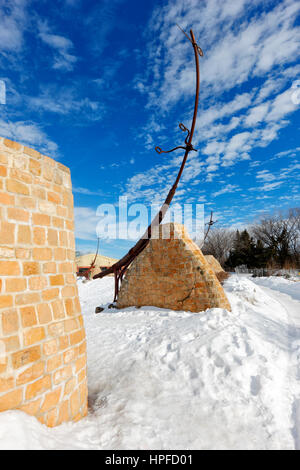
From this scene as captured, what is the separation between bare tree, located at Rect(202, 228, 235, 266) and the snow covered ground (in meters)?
31.1

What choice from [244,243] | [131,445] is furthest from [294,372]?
[244,243]

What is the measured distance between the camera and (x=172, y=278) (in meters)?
6.52

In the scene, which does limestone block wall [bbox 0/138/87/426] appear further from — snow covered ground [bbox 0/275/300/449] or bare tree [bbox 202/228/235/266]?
bare tree [bbox 202/228/235/266]

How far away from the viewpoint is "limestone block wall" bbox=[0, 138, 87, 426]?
2039 mm

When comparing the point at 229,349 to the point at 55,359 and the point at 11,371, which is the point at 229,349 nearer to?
the point at 55,359

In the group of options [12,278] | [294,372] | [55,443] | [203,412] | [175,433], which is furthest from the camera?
[294,372]

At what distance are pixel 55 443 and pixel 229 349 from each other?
2.79 metres

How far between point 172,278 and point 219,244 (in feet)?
101

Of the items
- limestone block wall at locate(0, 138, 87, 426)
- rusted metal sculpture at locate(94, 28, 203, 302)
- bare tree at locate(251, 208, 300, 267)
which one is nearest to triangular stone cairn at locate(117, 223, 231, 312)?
rusted metal sculpture at locate(94, 28, 203, 302)

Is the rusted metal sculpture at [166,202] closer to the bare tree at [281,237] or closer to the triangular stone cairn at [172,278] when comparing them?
the triangular stone cairn at [172,278]

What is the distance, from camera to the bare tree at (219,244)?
3541 centimetres

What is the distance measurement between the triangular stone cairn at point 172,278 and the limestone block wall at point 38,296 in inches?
152

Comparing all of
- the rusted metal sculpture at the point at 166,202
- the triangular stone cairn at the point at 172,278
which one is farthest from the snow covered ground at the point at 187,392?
the rusted metal sculpture at the point at 166,202

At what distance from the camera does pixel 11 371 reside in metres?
1.98
